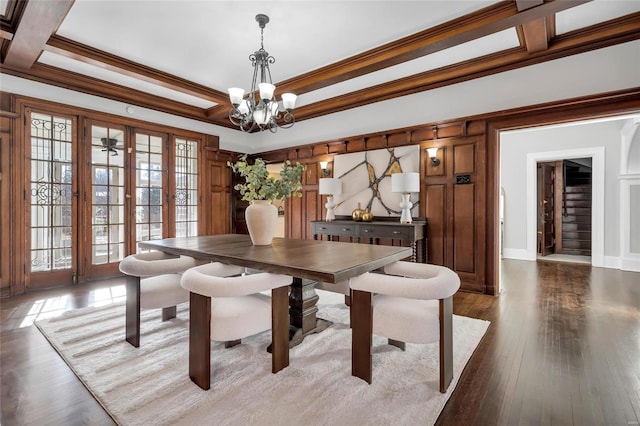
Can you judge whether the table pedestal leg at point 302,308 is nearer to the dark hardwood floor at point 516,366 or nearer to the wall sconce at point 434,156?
the dark hardwood floor at point 516,366

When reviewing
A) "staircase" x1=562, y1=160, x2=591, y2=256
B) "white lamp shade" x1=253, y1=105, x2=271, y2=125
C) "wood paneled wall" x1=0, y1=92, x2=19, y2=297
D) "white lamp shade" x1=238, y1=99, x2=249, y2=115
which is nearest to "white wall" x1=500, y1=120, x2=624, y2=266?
"staircase" x1=562, y1=160, x2=591, y2=256

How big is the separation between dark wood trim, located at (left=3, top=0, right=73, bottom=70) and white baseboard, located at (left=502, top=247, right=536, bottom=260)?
7.50 m

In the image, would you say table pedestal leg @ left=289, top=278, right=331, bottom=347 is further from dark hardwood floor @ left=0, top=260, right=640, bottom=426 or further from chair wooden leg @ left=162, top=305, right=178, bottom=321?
chair wooden leg @ left=162, top=305, right=178, bottom=321

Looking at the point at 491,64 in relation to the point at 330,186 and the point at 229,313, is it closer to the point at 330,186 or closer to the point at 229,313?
the point at 330,186

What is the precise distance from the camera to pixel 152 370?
192cm

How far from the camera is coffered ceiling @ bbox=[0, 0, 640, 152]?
2.60 m

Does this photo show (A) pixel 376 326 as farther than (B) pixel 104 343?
No

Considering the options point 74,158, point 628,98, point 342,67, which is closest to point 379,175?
point 342,67

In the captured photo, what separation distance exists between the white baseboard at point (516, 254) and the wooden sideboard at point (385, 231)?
10.8 feet

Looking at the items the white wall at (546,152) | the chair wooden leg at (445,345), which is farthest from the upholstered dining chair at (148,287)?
the white wall at (546,152)

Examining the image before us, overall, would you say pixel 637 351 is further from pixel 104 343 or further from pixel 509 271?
pixel 104 343

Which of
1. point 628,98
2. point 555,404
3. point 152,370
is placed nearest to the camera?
point 555,404

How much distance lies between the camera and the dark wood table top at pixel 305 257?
1.65m

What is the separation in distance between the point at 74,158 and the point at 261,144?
320 centimetres
